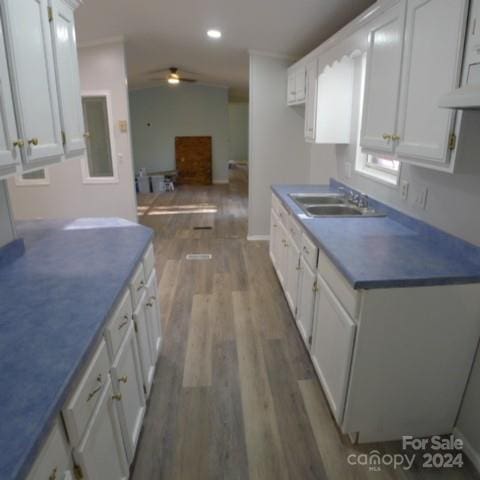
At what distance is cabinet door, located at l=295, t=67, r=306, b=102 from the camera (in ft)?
11.6

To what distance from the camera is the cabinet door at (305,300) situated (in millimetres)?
2275

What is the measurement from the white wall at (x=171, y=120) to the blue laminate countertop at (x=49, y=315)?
26.5ft

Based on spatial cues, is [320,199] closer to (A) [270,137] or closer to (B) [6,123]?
(A) [270,137]

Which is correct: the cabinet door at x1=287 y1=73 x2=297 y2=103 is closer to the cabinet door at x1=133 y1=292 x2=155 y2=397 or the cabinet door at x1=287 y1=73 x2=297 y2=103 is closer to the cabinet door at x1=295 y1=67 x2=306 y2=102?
the cabinet door at x1=295 y1=67 x2=306 y2=102

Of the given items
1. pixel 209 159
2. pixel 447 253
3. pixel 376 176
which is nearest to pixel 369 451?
pixel 447 253

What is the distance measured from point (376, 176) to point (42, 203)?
4.10 metres

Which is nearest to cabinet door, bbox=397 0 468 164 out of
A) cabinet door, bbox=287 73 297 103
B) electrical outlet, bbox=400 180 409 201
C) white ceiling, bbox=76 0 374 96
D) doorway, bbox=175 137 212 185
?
electrical outlet, bbox=400 180 409 201

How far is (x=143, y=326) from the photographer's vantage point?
1.93 metres

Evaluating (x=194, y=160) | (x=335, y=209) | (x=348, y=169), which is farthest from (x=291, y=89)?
(x=194, y=160)

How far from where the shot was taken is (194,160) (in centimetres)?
1001

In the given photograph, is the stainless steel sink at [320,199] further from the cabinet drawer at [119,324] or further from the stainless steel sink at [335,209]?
the cabinet drawer at [119,324]

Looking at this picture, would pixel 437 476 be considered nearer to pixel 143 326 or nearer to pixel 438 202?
pixel 438 202

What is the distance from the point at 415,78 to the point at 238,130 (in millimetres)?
13109

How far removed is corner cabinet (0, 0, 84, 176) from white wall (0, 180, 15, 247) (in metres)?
0.42
